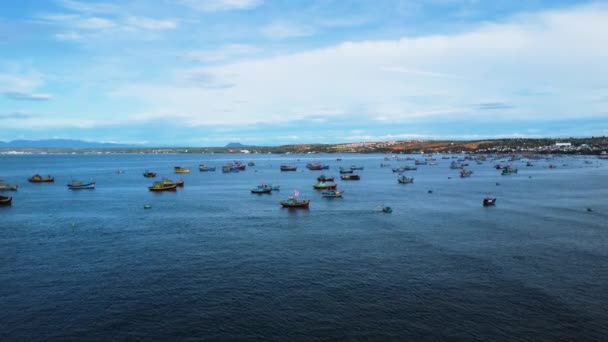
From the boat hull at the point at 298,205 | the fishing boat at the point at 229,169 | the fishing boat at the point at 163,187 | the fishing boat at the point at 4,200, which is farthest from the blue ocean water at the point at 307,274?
the fishing boat at the point at 229,169

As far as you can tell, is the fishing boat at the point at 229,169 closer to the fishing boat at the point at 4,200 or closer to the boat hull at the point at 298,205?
the fishing boat at the point at 4,200

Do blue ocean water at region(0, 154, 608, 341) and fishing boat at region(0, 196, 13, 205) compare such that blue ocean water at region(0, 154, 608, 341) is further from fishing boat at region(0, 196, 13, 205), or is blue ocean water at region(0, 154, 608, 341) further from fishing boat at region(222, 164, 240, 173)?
fishing boat at region(222, 164, 240, 173)

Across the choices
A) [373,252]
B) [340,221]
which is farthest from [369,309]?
[340,221]

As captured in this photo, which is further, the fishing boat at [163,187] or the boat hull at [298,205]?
the fishing boat at [163,187]

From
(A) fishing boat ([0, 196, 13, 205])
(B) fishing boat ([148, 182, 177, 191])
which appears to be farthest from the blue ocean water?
(B) fishing boat ([148, 182, 177, 191])

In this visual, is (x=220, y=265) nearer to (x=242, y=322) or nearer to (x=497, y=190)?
(x=242, y=322)

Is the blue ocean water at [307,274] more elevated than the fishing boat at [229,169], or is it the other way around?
the fishing boat at [229,169]

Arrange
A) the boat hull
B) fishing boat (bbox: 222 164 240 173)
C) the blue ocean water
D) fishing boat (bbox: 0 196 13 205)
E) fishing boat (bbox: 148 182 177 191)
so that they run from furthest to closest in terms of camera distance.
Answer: fishing boat (bbox: 222 164 240 173)
fishing boat (bbox: 148 182 177 191)
fishing boat (bbox: 0 196 13 205)
the boat hull
the blue ocean water

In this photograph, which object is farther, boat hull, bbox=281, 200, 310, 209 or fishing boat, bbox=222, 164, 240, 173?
fishing boat, bbox=222, 164, 240, 173
